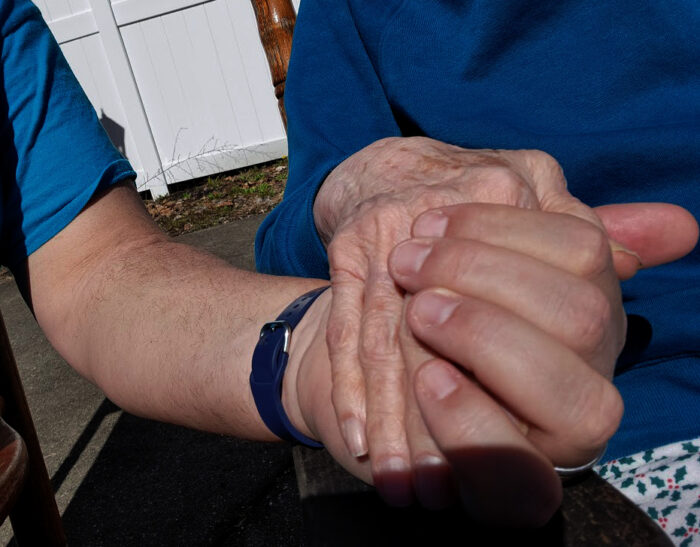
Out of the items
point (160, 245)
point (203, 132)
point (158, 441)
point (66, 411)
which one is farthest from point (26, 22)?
point (203, 132)

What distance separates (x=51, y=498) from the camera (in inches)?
57.4

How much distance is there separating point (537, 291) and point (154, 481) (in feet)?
7.40

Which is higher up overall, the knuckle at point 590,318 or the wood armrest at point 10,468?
the knuckle at point 590,318

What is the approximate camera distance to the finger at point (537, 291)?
0.56m

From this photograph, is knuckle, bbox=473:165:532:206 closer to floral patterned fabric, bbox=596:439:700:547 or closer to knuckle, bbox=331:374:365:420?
knuckle, bbox=331:374:365:420

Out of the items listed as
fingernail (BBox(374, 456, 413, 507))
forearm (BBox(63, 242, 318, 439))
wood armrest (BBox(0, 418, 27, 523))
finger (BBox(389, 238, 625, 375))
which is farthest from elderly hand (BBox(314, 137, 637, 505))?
wood armrest (BBox(0, 418, 27, 523))

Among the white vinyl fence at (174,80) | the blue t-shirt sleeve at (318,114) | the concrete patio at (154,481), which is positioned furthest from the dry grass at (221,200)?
the blue t-shirt sleeve at (318,114)

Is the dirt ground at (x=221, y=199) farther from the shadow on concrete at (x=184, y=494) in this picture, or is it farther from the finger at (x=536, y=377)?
the finger at (x=536, y=377)

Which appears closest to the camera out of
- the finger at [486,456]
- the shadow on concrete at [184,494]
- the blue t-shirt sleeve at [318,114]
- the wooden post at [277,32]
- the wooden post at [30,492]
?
the finger at [486,456]

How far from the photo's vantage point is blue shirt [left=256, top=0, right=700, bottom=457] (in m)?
0.97

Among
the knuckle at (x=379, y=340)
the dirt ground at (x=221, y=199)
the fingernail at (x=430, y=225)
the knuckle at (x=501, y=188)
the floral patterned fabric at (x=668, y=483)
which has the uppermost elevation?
the fingernail at (x=430, y=225)

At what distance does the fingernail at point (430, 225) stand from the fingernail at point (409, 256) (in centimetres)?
2

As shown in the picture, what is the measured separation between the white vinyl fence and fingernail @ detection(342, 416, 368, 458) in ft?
18.1

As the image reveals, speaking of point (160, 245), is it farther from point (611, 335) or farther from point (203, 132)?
point (203, 132)
